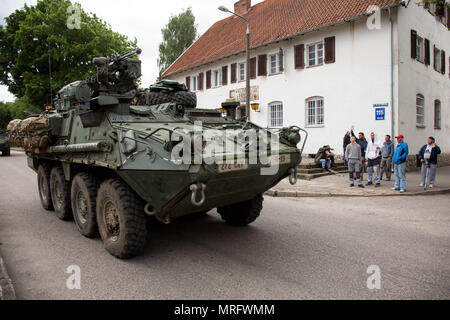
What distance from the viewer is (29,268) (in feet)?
13.3

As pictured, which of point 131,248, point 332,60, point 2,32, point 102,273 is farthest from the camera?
point 2,32

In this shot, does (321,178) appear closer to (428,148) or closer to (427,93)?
(428,148)

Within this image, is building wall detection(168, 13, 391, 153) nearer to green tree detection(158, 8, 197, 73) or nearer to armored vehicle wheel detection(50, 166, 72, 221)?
armored vehicle wheel detection(50, 166, 72, 221)

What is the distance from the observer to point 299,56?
1795cm

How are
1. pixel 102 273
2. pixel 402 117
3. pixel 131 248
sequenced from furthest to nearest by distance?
pixel 402 117, pixel 131 248, pixel 102 273

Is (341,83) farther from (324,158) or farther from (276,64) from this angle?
(324,158)

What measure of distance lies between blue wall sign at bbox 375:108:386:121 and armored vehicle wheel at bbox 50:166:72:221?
482 inches

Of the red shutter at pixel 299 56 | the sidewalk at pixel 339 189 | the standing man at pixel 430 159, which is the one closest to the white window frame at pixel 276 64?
the red shutter at pixel 299 56

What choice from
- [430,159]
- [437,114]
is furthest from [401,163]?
[437,114]

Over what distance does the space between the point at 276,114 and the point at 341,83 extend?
Answer: 14.0 ft

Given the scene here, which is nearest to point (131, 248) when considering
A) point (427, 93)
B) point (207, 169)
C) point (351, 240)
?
point (207, 169)

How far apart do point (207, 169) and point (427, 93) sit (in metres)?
16.3

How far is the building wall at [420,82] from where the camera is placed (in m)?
14.7
